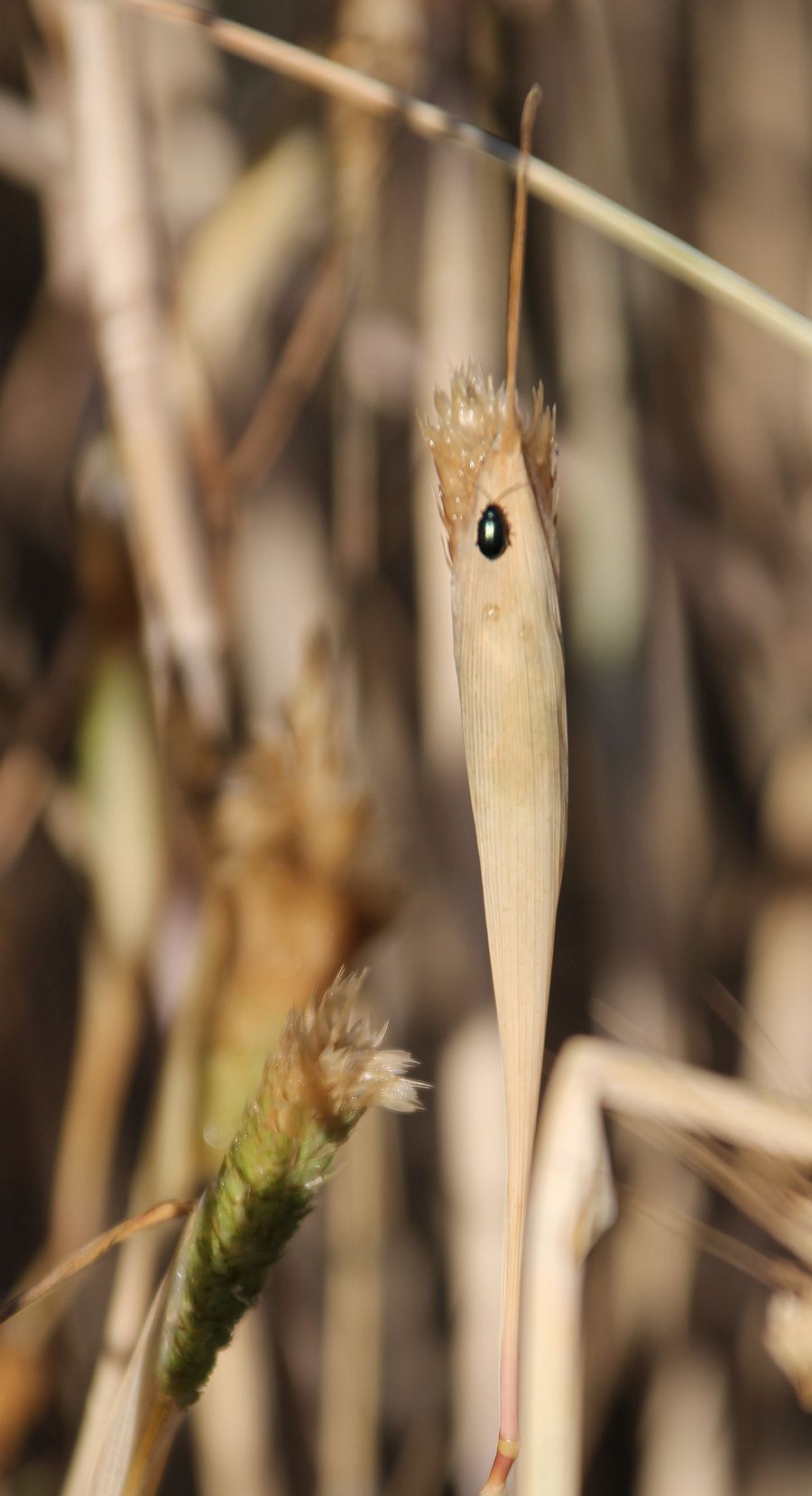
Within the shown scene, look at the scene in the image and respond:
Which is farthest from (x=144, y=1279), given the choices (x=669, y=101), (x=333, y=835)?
(x=669, y=101)

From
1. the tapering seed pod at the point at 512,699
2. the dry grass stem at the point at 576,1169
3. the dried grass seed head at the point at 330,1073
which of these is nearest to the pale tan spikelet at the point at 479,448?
the tapering seed pod at the point at 512,699

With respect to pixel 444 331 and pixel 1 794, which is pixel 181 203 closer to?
pixel 444 331

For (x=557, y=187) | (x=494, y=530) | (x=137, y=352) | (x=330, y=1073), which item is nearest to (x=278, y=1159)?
(x=330, y=1073)

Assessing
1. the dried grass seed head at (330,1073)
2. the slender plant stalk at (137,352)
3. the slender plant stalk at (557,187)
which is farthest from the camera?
the slender plant stalk at (137,352)

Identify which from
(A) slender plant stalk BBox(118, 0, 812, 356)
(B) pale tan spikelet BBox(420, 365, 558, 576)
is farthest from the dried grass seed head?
(A) slender plant stalk BBox(118, 0, 812, 356)

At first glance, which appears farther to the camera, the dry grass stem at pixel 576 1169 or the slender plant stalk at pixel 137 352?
the slender plant stalk at pixel 137 352

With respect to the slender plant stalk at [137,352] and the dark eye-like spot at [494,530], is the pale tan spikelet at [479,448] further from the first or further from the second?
the slender plant stalk at [137,352]
